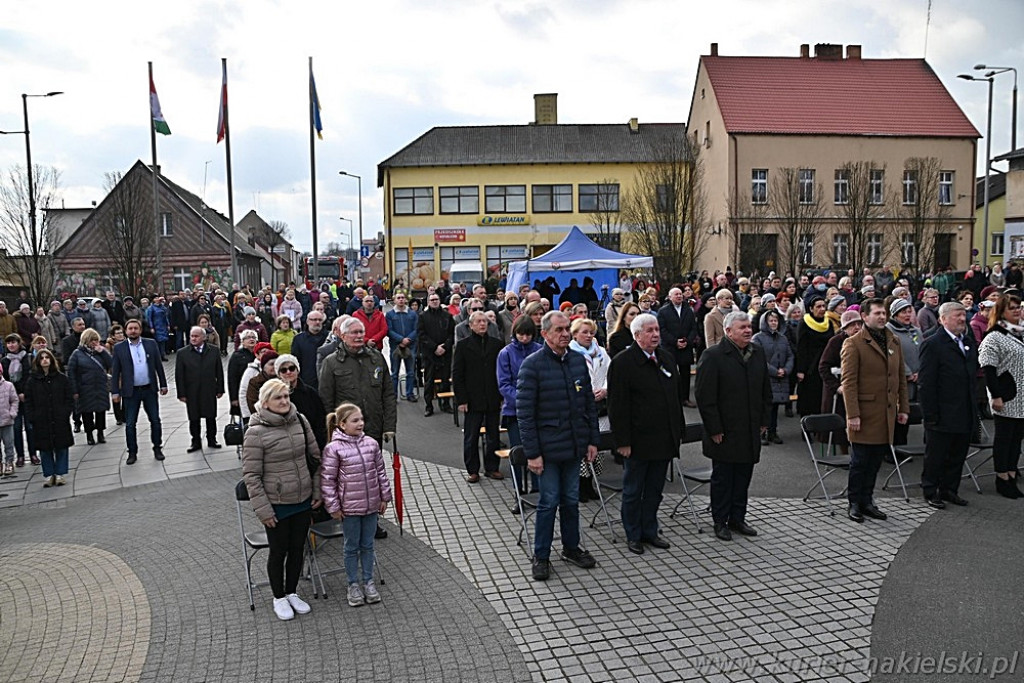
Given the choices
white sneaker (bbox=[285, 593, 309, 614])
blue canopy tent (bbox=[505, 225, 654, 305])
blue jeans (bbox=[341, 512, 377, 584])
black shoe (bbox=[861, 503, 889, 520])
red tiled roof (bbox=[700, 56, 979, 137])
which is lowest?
white sneaker (bbox=[285, 593, 309, 614])

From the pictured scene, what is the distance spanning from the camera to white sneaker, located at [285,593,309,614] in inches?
243

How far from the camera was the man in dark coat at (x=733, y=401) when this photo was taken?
284 inches

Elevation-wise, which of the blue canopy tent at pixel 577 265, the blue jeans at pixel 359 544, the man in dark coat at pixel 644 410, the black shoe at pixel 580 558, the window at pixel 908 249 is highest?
the window at pixel 908 249

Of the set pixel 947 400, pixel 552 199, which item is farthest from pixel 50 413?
pixel 552 199

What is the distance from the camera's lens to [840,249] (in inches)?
1561

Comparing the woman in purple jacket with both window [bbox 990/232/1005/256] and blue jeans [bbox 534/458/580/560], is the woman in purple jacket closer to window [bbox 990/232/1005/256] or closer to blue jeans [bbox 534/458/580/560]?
blue jeans [bbox 534/458/580/560]

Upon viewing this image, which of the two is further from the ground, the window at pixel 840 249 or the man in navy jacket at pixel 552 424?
the window at pixel 840 249

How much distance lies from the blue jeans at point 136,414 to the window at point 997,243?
49163 mm

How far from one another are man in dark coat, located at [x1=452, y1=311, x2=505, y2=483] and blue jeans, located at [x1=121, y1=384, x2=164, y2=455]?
5.02 metres

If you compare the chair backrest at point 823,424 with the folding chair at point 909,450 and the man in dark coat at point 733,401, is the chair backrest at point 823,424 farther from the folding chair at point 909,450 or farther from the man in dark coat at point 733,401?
the man in dark coat at point 733,401

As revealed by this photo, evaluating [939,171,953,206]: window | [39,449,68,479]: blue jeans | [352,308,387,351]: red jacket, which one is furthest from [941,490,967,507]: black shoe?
[939,171,953,206]: window

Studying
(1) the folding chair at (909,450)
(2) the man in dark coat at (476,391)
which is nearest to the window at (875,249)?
(1) the folding chair at (909,450)

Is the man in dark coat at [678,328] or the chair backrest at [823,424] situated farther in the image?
the man in dark coat at [678,328]

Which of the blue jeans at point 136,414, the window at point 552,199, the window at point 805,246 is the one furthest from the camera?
the window at point 552,199
